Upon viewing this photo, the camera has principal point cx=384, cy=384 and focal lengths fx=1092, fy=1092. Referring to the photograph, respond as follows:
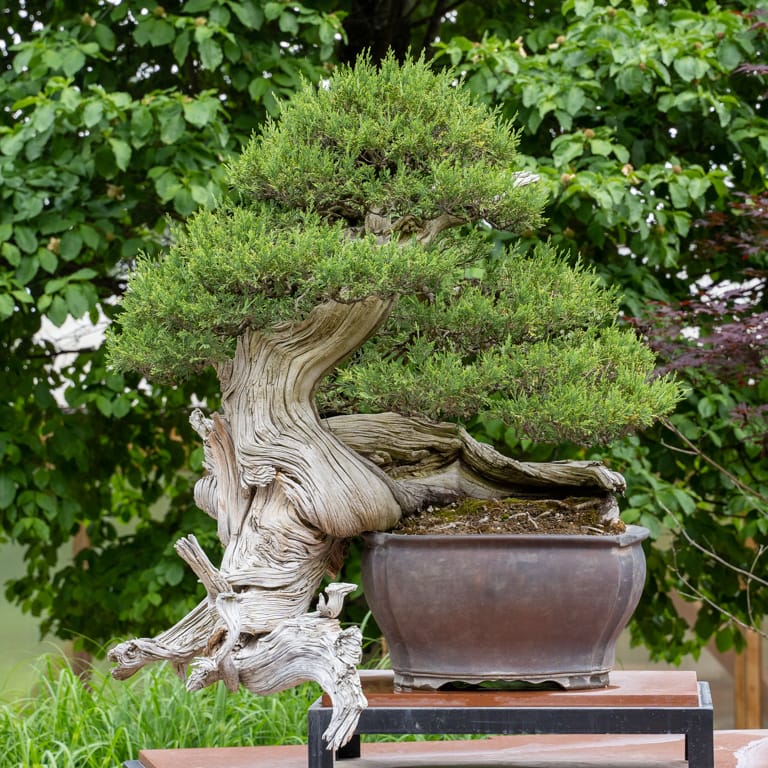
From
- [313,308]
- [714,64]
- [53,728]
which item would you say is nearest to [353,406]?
[313,308]

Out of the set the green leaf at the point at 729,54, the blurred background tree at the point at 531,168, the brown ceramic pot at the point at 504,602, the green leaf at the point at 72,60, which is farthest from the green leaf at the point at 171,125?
the brown ceramic pot at the point at 504,602

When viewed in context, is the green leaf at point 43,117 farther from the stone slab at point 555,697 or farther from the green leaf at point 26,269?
the stone slab at point 555,697

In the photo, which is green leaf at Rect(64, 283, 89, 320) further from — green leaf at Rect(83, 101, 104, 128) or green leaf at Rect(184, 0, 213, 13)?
green leaf at Rect(184, 0, 213, 13)

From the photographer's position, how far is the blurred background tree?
300 cm

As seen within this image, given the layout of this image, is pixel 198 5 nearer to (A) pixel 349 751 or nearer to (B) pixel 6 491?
(B) pixel 6 491

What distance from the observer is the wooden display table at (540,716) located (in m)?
1.59

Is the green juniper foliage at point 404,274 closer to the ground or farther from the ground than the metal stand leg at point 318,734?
farther from the ground

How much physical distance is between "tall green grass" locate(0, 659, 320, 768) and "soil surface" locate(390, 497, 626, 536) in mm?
1097

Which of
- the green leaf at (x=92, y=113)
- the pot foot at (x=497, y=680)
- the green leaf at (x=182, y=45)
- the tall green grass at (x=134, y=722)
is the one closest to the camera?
the pot foot at (x=497, y=680)

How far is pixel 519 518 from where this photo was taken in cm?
180

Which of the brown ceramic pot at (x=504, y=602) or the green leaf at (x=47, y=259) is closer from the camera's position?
the brown ceramic pot at (x=504, y=602)

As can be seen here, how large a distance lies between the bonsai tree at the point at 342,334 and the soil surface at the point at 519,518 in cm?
4

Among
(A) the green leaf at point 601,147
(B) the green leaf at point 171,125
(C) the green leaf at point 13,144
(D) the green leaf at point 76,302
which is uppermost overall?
(B) the green leaf at point 171,125

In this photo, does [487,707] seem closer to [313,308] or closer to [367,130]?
[313,308]
